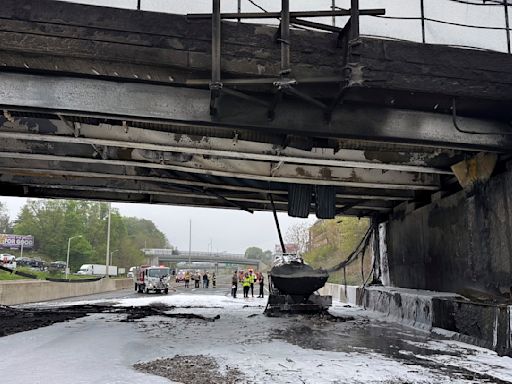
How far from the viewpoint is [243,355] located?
21.8ft

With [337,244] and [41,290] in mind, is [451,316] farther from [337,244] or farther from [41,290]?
[337,244]

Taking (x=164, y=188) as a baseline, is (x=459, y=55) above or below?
above

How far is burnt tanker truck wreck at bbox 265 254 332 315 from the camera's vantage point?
41.2 feet

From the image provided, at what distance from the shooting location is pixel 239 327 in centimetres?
996

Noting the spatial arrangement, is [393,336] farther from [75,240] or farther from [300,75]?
[75,240]

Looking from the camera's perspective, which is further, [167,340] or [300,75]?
[167,340]

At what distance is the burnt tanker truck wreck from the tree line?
67.3 m

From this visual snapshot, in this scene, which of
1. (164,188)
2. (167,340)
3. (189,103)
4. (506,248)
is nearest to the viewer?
(189,103)

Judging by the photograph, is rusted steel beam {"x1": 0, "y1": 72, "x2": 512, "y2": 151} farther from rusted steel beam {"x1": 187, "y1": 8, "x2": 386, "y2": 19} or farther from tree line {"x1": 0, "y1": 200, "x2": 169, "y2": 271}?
tree line {"x1": 0, "y1": 200, "x2": 169, "y2": 271}

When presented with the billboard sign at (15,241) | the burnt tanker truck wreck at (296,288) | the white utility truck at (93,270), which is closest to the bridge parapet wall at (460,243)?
the burnt tanker truck wreck at (296,288)

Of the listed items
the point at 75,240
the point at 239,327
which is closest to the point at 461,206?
the point at 239,327

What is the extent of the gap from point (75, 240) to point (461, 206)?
242 feet

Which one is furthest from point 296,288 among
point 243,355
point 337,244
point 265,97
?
point 337,244

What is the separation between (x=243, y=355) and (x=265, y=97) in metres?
4.02
